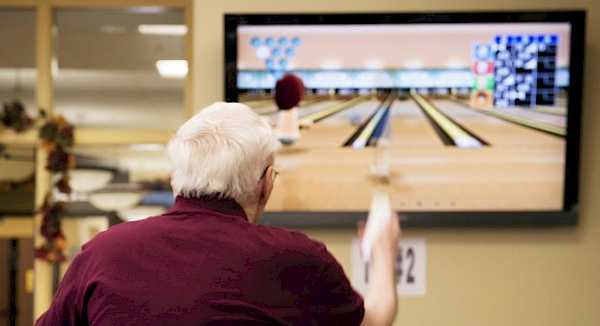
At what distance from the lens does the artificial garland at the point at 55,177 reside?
490 cm

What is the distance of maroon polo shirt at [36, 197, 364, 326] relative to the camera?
1674mm

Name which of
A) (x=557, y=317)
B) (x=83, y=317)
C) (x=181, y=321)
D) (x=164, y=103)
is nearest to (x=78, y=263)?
(x=83, y=317)

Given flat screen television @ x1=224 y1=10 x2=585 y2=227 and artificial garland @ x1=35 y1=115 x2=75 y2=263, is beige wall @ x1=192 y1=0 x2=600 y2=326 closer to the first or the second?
flat screen television @ x1=224 y1=10 x2=585 y2=227

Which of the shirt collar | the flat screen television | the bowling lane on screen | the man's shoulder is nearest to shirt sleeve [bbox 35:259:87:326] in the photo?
the shirt collar

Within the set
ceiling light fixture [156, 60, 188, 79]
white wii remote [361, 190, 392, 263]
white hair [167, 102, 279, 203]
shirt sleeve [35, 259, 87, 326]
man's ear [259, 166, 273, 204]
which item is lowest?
shirt sleeve [35, 259, 87, 326]

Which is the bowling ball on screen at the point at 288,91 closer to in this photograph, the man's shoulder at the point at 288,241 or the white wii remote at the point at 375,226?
the white wii remote at the point at 375,226

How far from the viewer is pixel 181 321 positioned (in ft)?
5.44

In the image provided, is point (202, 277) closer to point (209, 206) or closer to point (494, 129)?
point (209, 206)

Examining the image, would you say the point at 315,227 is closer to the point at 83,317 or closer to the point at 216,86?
the point at 216,86

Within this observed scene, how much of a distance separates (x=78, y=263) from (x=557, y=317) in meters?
2.72

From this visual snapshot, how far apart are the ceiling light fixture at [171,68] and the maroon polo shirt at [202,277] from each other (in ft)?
10.8

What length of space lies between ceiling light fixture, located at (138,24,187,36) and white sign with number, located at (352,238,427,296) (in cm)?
163

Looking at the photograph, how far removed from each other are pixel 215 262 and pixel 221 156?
213mm

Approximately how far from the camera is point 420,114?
3.94 m
